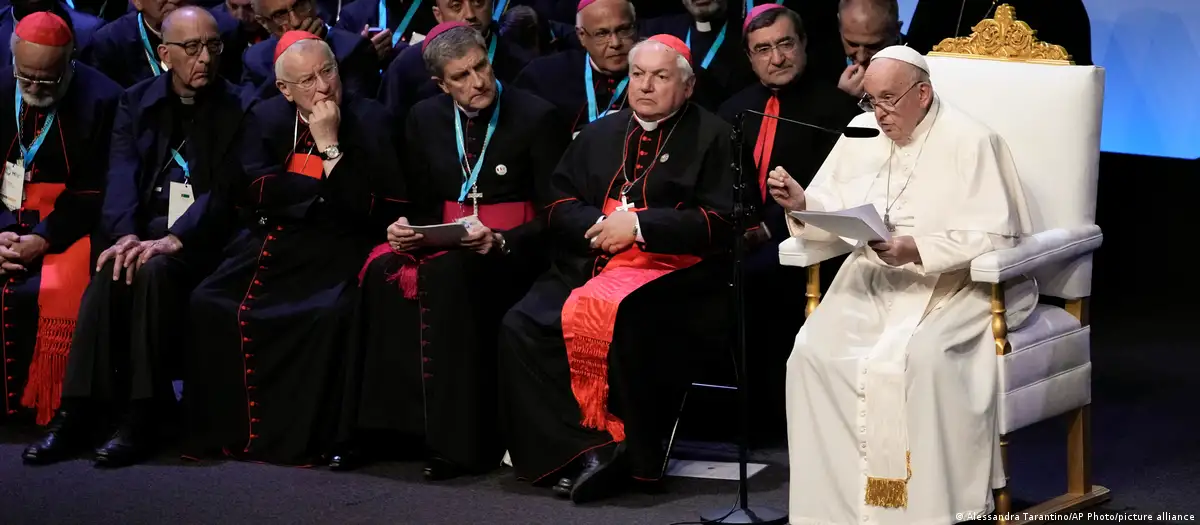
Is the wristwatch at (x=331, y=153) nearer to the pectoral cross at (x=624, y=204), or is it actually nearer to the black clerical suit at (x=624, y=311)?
the black clerical suit at (x=624, y=311)

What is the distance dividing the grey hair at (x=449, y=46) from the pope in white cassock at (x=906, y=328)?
1393 mm

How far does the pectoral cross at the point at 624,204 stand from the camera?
16.9 feet

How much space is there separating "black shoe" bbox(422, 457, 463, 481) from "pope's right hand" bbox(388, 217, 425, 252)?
2.32 ft

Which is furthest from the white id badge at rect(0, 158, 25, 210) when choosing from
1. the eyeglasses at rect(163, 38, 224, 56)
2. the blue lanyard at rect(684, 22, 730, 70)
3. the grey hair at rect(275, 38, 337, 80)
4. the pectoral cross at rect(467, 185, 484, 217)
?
the blue lanyard at rect(684, 22, 730, 70)

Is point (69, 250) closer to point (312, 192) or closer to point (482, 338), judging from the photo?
point (312, 192)

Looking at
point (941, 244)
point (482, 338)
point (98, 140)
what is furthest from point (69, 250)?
point (941, 244)

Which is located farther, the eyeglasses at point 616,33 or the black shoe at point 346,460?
the eyeglasses at point 616,33

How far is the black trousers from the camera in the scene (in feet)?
18.6

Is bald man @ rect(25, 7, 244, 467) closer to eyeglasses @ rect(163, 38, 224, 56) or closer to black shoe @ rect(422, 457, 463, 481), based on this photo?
eyeglasses @ rect(163, 38, 224, 56)

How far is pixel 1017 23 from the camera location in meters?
4.76

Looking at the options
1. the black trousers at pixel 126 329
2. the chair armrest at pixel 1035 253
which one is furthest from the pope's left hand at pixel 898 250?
the black trousers at pixel 126 329

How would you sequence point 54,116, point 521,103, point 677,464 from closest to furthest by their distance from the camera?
point 677,464
point 521,103
point 54,116

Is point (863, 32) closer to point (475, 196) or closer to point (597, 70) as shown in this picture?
point (597, 70)

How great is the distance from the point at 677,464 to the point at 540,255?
87 centimetres
